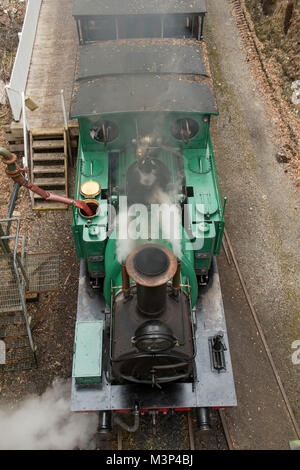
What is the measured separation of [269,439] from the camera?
6.93 metres

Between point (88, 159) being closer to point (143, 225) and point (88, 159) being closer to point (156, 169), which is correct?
point (156, 169)

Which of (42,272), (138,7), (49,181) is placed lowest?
(42,272)

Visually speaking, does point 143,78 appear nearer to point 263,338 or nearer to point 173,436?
point 263,338

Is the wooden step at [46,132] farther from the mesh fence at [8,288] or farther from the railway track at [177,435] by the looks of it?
the railway track at [177,435]

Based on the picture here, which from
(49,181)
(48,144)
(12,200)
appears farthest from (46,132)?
(12,200)

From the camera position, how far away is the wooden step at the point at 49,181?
1041 centimetres

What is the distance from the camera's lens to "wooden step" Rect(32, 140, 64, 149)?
10672 millimetres

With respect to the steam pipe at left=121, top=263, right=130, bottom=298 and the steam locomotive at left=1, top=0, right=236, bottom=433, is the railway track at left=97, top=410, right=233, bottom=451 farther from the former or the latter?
the steam pipe at left=121, top=263, right=130, bottom=298

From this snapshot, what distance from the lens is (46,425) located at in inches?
273

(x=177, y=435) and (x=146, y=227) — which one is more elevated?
(x=146, y=227)

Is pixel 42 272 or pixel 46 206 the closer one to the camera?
pixel 42 272

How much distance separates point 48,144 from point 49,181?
3.37ft

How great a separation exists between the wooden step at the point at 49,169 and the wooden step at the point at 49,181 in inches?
8.1

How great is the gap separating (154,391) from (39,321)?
3079 millimetres
